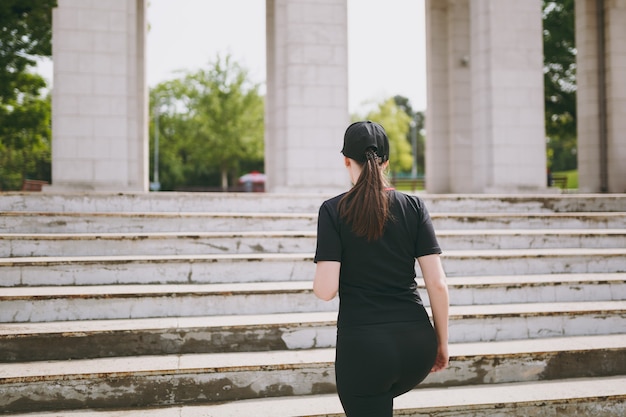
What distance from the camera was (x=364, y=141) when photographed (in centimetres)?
252

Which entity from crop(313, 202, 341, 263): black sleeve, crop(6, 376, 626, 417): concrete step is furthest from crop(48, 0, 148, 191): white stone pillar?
crop(313, 202, 341, 263): black sleeve

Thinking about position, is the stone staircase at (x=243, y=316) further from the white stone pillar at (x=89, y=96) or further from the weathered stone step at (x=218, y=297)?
the white stone pillar at (x=89, y=96)

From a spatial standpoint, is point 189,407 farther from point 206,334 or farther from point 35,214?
point 35,214

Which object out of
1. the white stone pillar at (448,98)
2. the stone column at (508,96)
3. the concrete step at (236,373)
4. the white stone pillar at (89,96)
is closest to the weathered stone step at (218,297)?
the concrete step at (236,373)

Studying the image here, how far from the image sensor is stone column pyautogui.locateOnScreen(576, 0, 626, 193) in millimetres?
13789

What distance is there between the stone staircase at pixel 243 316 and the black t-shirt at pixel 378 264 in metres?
1.85

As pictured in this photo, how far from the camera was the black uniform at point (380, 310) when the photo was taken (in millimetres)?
2373

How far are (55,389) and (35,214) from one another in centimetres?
316

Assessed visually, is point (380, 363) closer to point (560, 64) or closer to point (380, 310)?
point (380, 310)

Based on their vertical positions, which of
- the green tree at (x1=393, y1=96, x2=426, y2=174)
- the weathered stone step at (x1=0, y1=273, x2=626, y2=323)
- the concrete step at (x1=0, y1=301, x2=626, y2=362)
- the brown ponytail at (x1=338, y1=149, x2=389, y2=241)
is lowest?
the concrete step at (x1=0, y1=301, x2=626, y2=362)

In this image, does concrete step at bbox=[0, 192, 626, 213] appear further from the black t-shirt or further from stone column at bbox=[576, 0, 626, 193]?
stone column at bbox=[576, 0, 626, 193]

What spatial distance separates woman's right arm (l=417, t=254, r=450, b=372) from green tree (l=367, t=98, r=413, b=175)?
176 ft

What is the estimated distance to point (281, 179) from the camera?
11.2 meters

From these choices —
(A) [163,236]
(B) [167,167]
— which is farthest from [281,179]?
(B) [167,167]
